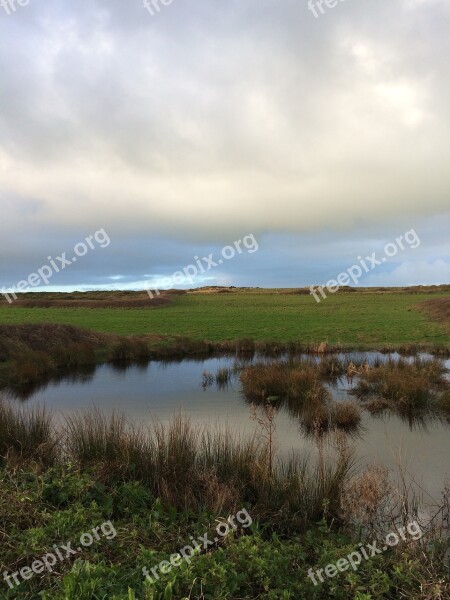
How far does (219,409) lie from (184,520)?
297 inches

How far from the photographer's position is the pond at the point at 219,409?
8445 millimetres

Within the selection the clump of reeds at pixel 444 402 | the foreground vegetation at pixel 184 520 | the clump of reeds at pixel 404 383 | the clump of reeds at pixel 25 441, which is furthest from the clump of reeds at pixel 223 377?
the foreground vegetation at pixel 184 520

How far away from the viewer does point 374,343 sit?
26922 millimetres

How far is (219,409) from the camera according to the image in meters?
12.8

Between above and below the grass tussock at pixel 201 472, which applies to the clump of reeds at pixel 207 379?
below

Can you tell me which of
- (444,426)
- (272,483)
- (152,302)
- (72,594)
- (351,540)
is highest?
(152,302)

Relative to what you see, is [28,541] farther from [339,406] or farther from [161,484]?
[339,406]

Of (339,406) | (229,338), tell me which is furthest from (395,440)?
(229,338)

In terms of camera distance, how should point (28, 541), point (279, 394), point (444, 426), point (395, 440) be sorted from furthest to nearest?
point (279, 394), point (444, 426), point (395, 440), point (28, 541)

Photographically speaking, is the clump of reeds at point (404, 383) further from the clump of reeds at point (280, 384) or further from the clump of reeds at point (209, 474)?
the clump of reeds at point (209, 474)

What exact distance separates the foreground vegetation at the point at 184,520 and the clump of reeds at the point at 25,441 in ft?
0.09

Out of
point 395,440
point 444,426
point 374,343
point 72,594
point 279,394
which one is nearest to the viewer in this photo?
point 72,594

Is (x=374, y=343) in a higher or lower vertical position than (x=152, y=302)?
lower

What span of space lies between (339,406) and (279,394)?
312 cm
